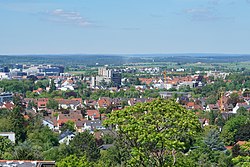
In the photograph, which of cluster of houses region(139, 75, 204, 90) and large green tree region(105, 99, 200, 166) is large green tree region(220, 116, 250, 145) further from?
cluster of houses region(139, 75, 204, 90)

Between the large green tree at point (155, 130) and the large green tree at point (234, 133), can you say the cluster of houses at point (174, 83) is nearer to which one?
the large green tree at point (234, 133)

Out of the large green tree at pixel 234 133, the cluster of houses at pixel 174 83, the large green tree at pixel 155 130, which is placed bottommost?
the cluster of houses at pixel 174 83

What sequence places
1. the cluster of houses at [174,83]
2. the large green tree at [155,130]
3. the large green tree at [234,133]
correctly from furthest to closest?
the cluster of houses at [174,83] < the large green tree at [234,133] < the large green tree at [155,130]

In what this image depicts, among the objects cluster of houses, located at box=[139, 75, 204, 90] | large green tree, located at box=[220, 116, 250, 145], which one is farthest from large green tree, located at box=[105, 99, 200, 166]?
cluster of houses, located at box=[139, 75, 204, 90]

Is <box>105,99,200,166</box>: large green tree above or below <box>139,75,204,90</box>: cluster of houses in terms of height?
above

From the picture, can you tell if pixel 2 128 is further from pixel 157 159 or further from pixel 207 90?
pixel 207 90

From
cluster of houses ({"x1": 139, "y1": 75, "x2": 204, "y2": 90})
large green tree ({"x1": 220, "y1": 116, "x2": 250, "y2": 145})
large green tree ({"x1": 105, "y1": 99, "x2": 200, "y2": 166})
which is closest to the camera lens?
large green tree ({"x1": 105, "y1": 99, "x2": 200, "y2": 166})

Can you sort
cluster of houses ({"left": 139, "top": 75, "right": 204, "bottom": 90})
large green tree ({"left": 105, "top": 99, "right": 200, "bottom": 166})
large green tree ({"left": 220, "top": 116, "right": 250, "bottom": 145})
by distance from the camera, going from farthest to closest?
cluster of houses ({"left": 139, "top": 75, "right": 204, "bottom": 90}) < large green tree ({"left": 220, "top": 116, "right": 250, "bottom": 145}) < large green tree ({"left": 105, "top": 99, "right": 200, "bottom": 166})

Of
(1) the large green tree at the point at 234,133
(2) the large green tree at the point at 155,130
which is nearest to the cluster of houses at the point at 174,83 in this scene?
(1) the large green tree at the point at 234,133
